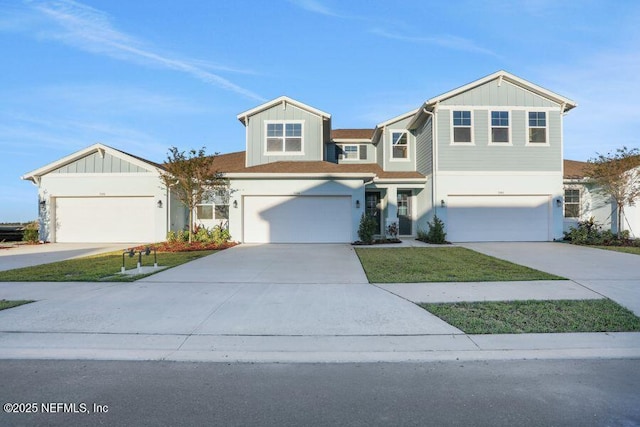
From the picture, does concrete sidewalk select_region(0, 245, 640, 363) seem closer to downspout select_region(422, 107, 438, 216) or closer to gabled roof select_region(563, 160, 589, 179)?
downspout select_region(422, 107, 438, 216)

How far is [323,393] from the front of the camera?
3408mm

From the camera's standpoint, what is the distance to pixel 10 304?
6.19m

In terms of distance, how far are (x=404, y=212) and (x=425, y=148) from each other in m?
3.76

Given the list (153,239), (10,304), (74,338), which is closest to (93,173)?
(153,239)

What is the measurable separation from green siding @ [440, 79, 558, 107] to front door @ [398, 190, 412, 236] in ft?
17.6

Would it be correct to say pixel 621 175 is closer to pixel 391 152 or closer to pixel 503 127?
pixel 503 127

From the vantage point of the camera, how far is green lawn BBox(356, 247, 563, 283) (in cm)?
830

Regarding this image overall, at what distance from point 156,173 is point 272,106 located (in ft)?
22.7

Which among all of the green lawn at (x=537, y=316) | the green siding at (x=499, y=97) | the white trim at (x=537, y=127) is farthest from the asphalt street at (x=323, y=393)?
the white trim at (x=537, y=127)

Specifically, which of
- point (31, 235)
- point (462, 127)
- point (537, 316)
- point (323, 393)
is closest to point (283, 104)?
point (462, 127)

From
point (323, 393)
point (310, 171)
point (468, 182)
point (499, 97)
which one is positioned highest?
point (499, 97)

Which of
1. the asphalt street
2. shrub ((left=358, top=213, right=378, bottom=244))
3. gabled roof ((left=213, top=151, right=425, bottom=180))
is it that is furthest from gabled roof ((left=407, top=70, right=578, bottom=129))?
the asphalt street

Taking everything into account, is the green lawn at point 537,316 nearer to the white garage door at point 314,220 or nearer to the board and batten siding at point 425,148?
the white garage door at point 314,220

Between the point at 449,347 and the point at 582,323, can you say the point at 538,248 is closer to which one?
the point at 582,323
